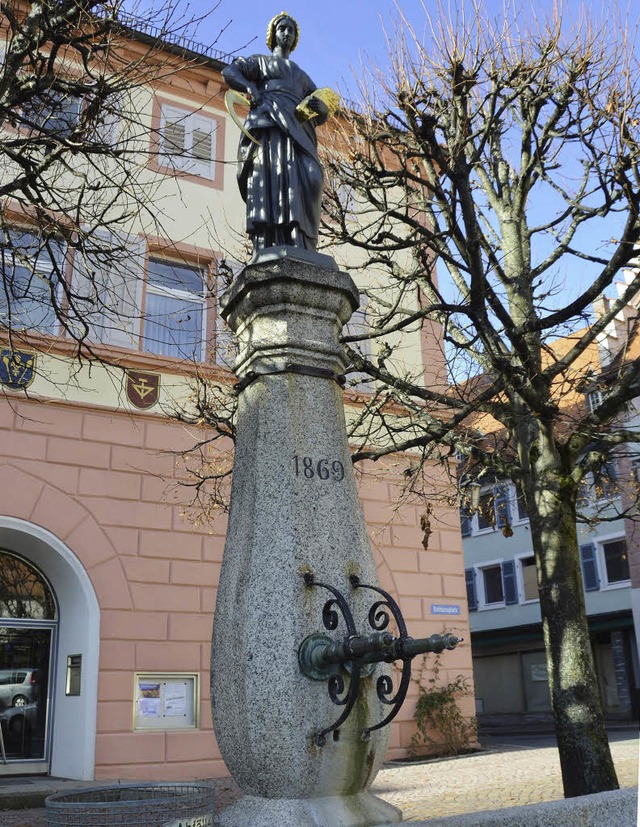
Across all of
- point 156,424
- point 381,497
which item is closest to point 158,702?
point 156,424

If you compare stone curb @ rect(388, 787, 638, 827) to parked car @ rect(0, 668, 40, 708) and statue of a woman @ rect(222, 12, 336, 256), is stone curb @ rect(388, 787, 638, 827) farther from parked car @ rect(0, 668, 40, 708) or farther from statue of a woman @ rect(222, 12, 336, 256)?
parked car @ rect(0, 668, 40, 708)

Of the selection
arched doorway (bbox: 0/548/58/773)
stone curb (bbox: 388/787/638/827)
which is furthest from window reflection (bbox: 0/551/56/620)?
stone curb (bbox: 388/787/638/827)

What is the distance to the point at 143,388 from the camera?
11.7 m

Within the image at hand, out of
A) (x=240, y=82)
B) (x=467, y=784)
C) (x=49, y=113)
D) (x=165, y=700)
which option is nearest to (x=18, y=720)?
(x=165, y=700)

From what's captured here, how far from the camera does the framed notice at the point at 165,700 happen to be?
10.5 metres

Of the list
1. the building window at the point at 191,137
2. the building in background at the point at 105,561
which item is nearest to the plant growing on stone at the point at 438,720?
the building in background at the point at 105,561

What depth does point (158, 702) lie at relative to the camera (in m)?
10.6

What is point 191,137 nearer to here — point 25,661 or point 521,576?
point 25,661

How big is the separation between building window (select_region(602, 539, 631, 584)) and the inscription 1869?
23818mm

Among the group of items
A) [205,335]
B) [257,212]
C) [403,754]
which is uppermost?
[205,335]

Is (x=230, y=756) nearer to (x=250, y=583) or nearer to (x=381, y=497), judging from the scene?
(x=250, y=583)

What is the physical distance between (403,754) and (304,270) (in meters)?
9.49

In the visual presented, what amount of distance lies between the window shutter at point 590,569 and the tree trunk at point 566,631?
20.5 m

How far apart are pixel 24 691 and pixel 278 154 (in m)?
8.22
